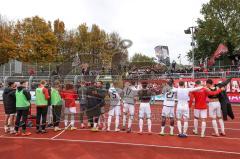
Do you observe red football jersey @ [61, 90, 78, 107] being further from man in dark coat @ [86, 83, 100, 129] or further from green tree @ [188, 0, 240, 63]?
green tree @ [188, 0, 240, 63]

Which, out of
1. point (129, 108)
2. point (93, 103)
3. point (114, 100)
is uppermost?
point (114, 100)

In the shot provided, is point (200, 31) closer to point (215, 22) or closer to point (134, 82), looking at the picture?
point (215, 22)

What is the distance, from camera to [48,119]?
13625mm

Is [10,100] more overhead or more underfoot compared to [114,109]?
more overhead

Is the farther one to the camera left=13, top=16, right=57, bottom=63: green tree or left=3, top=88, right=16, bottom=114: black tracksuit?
left=13, top=16, right=57, bottom=63: green tree

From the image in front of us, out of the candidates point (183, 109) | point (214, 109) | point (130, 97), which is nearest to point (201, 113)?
point (214, 109)

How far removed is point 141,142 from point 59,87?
4204 millimetres

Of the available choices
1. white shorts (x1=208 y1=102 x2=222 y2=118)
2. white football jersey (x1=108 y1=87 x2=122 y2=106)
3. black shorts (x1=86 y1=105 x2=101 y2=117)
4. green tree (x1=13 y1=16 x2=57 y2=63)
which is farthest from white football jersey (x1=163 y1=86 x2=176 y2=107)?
green tree (x1=13 y1=16 x2=57 y2=63)

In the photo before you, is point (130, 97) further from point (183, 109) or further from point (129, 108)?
point (183, 109)

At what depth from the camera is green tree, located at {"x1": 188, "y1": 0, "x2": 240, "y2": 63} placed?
45750 mm

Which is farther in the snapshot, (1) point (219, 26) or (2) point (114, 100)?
(1) point (219, 26)

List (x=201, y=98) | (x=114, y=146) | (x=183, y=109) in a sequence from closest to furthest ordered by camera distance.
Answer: (x=114, y=146) → (x=183, y=109) → (x=201, y=98)

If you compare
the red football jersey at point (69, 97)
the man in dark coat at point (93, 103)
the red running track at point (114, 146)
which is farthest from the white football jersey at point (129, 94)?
the red football jersey at point (69, 97)

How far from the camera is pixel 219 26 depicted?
155 ft
